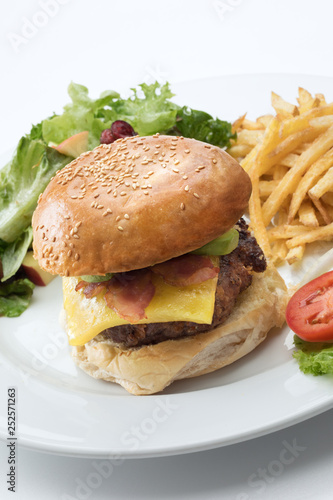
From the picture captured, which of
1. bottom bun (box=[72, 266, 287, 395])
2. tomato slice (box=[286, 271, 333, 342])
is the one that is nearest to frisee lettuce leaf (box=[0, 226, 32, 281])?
bottom bun (box=[72, 266, 287, 395])

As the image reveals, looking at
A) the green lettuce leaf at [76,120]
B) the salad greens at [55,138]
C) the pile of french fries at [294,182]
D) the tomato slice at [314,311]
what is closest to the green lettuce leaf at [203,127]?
the salad greens at [55,138]

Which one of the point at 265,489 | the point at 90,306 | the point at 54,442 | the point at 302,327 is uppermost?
the point at 90,306

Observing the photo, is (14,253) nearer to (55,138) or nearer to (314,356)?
(55,138)

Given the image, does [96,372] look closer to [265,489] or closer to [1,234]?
[265,489]

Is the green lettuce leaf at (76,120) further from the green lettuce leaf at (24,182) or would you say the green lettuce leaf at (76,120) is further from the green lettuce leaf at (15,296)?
the green lettuce leaf at (15,296)

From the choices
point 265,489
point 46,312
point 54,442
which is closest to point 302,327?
point 265,489
